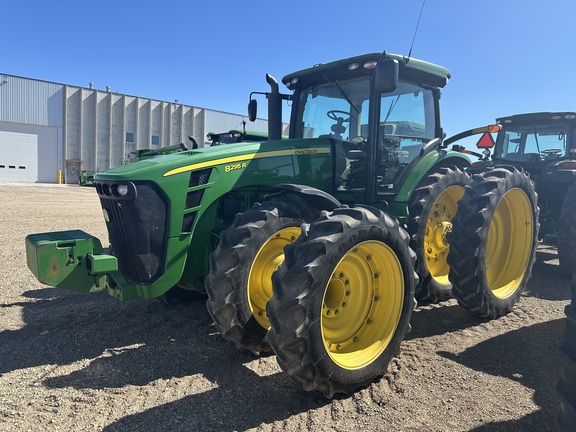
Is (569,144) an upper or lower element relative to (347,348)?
upper

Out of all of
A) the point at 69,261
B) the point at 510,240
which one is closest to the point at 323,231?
the point at 69,261

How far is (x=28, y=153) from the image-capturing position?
1227 inches

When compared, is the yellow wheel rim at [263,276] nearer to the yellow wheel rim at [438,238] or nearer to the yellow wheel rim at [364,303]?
the yellow wheel rim at [364,303]

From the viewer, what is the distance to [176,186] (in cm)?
358

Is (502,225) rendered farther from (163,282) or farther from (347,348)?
(163,282)

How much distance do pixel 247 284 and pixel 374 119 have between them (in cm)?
202

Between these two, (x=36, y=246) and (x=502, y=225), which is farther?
(x=502, y=225)

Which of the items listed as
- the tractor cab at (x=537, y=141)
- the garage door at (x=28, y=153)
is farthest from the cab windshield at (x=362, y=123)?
the garage door at (x=28, y=153)

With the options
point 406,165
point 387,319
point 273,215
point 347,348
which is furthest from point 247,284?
point 406,165

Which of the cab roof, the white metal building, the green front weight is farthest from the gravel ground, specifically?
the white metal building

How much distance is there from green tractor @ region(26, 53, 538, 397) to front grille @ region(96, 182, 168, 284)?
0.04ft

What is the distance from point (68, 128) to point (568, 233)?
108 feet

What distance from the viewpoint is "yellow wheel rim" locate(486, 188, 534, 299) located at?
5.08 m

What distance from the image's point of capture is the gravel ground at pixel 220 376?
110 inches
